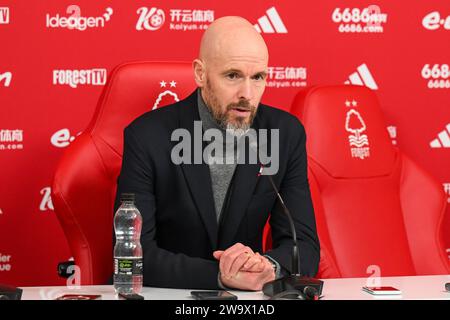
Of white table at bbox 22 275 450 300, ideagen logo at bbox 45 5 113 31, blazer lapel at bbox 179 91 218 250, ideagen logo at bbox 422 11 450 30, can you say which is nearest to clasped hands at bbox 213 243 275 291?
white table at bbox 22 275 450 300

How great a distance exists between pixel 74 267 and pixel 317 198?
97 cm

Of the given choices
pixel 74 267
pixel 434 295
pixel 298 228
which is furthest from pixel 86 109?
pixel 434 295

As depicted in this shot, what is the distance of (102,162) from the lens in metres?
2.77

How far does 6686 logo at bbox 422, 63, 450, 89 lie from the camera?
375 centimetres

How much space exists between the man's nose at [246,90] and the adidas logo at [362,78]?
1.31 meters

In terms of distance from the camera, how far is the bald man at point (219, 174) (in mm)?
2457

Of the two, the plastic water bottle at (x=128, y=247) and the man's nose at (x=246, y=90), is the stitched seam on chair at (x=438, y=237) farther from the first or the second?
the plastic water bottle at (x=128, y=247)

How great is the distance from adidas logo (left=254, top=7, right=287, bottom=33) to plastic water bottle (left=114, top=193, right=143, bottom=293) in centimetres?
151

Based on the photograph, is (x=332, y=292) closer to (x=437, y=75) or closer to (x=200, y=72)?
(x=200, y=72)

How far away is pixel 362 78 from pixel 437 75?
0.36 metres

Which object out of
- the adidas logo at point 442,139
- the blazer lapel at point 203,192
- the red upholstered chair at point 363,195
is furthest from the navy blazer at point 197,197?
the adidas logo at point 442,139

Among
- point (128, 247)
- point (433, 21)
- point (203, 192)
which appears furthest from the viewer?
point (433, 21)

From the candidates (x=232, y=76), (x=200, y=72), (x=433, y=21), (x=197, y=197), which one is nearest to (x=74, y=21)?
(x=200, y=72)

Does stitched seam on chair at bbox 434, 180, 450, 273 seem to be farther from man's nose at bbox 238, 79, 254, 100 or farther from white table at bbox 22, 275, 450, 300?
man's nose at bbox 238, 79, 254, 100
